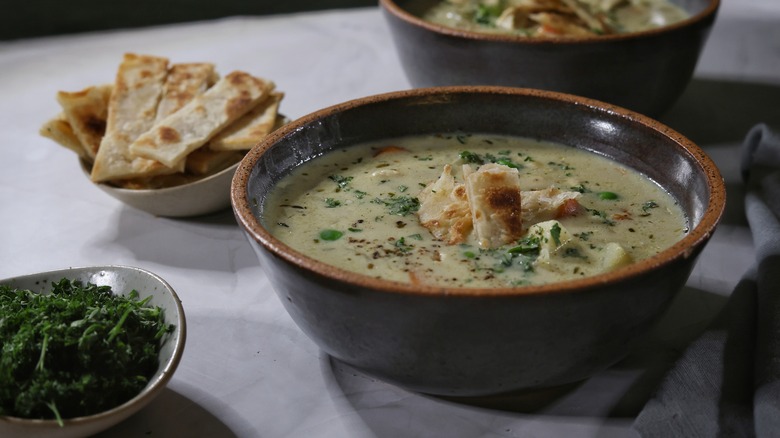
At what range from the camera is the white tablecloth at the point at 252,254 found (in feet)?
7.34

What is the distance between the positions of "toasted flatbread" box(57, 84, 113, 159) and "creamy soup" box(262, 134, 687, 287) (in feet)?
3.08

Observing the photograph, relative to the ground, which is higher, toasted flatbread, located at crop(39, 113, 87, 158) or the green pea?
the green pea

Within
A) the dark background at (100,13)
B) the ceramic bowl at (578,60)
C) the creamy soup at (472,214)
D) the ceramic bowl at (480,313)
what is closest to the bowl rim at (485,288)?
the ceramic bowl at (480,313)

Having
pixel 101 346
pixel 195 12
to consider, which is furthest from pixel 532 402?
pixel 195 12

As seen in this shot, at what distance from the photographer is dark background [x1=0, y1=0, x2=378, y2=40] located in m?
5.91

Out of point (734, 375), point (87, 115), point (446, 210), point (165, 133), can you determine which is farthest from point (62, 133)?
point (734, 375)

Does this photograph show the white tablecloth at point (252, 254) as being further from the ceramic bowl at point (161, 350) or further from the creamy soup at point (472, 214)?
the creamy soup at point (472, 214)

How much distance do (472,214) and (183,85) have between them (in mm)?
1557

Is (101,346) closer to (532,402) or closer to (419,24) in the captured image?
(532,402)

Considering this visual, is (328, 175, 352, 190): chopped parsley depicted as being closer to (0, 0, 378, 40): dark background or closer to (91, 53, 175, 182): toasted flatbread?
(91, 53, 175, 182): toasted flatbread

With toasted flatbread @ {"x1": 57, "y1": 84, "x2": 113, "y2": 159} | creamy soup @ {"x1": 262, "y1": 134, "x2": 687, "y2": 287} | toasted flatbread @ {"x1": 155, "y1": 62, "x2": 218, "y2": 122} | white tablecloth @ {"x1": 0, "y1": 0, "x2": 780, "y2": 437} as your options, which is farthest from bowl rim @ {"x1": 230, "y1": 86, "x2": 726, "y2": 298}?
toasted flatbread @ {"x1": 57, "y1": 84, "x2": 113, "y2": 159}

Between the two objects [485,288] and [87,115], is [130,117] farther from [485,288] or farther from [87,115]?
[485,288]

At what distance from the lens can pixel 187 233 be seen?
3.14 m

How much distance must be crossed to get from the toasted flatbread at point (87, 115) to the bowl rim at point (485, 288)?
0.94 meters
